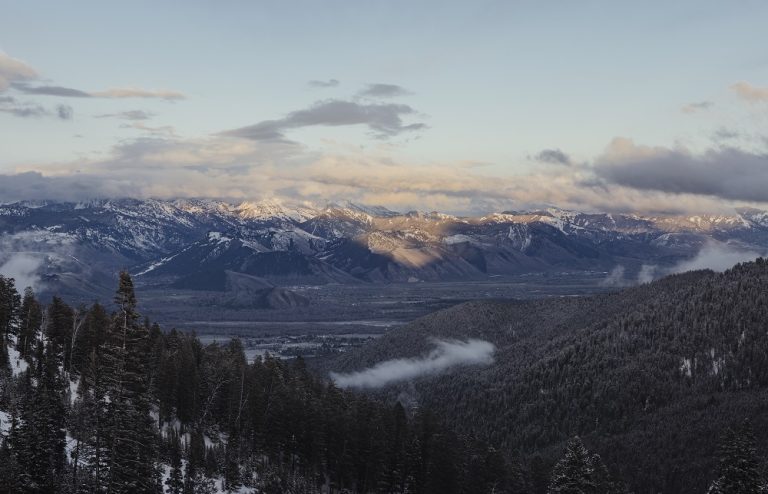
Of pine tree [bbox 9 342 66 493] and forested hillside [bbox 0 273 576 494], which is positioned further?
forested hillside [bbox 0 273 576 494]

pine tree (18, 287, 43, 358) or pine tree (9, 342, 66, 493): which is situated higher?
pine tree (18, 287, 43, 358)

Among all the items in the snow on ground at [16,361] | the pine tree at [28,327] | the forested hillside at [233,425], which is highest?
the pine tree at [28,327]

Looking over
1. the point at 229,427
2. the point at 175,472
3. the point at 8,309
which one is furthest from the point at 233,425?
the point at 8,309

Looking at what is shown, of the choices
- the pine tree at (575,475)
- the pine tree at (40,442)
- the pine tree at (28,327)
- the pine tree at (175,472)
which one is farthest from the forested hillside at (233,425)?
the pine tree at (575,475)

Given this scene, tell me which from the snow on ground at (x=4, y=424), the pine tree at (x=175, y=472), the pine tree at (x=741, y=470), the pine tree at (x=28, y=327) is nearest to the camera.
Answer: the pine tree at (x=741, y=470)

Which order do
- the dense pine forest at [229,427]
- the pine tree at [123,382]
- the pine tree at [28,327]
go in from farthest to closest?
the pine tree at [28,327] → the dense pine forest at [229,427] → the pine tree at [123,382]

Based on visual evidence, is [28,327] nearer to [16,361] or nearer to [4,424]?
[16,361]

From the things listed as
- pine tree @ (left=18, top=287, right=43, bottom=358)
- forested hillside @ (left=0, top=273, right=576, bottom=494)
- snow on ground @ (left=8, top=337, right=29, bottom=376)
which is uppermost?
pine tree @ (left=18, top=287, right=43, bottom=358)

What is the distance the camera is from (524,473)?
127 meters

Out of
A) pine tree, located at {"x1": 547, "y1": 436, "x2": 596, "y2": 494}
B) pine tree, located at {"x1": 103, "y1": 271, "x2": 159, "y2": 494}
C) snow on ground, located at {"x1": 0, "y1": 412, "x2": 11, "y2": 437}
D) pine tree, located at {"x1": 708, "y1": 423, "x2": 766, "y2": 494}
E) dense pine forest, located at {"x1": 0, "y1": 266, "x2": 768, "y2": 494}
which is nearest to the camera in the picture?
pine tree, located at {"x1": 103, "y1": 271, "x2": 159, "y2": 494}

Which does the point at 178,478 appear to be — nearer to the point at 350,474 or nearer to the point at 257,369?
the point at 350,474

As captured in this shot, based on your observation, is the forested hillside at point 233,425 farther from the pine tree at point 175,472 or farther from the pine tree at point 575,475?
the pine tree at point 575,475

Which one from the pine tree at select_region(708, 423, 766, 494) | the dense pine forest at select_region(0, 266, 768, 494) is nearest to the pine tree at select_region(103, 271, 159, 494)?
the dense pine forest at select_region(0, 266, 768, 494)

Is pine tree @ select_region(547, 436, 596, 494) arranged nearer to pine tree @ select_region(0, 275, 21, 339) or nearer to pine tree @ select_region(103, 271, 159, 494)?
pine tree @ select_region(103, 271, 159, 494)
